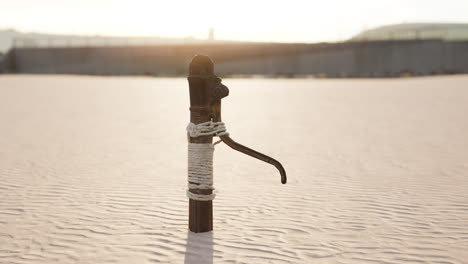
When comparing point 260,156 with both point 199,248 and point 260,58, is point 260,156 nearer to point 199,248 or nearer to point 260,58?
point 199,248

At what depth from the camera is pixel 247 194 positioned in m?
7.07

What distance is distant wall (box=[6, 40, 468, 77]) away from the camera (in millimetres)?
49219

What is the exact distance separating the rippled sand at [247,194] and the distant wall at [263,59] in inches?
1379

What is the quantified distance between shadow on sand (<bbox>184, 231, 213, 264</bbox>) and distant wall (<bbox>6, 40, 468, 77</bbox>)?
43212mm

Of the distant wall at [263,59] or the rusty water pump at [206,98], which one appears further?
the distant wall at [263,59]

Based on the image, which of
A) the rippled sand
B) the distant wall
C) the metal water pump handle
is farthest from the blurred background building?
the metal water pump handle

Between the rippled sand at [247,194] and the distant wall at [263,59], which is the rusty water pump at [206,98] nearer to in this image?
the rippled sand at [247,194]

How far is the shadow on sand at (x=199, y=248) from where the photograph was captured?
4727 millimetres

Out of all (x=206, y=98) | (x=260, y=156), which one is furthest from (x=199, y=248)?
(x=206, y=98)

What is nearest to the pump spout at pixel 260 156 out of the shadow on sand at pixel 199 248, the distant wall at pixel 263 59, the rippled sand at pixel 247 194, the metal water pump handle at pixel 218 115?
the metal water pump handle at pixel 218 115

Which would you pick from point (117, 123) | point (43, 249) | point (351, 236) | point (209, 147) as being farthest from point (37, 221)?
point (117, 123)

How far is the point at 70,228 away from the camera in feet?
18.5

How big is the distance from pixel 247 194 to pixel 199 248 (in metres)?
2.15

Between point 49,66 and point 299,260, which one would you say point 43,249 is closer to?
point 299,260
